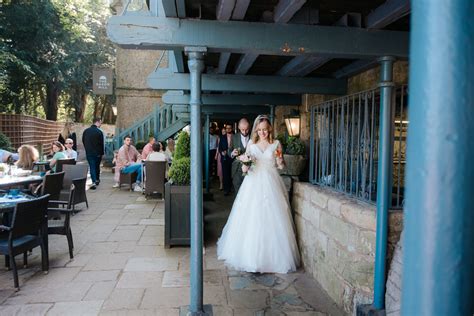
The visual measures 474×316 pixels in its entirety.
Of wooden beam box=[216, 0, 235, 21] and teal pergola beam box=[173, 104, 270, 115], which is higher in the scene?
wooden beam box=[216, 0, 235, 21]

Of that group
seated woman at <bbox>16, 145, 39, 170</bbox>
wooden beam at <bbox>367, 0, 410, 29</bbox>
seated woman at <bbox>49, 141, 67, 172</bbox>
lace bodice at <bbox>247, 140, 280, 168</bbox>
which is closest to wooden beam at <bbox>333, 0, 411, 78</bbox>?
wooden beam at <bbox>367, 0, 410, 29</bbox>

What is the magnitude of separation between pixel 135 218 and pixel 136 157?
3.32m

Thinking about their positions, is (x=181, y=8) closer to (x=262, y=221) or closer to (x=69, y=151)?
(x=262, y=221)

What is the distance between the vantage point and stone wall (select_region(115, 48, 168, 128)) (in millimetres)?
15156

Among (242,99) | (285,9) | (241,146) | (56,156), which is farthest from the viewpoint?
(241,146)

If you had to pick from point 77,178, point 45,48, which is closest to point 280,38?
point 77,178

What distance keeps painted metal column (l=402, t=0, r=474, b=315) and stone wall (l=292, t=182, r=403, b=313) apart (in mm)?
2542

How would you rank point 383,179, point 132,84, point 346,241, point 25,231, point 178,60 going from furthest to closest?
point 132,84 < point 178,60 < point 25,231 < point 346,241 < point 383,179

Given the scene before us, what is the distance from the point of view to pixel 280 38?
2.79 m

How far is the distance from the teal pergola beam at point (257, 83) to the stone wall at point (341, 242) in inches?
49.1

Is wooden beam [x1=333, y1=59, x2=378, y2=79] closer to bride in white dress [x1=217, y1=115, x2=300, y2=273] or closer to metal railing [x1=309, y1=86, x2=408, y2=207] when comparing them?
metal railing [x1=309, y1=86, x2=408, y2=207]

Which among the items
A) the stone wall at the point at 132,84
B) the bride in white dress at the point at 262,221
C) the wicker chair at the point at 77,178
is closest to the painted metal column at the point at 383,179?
the bride in white dress at the point at 262,221

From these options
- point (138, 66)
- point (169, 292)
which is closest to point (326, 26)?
point (169, 292)

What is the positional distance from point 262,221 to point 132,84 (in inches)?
483
